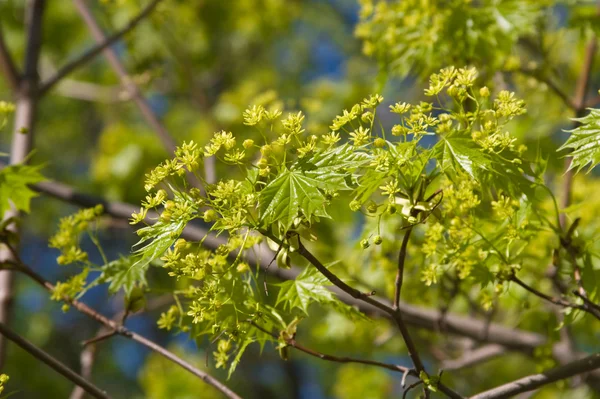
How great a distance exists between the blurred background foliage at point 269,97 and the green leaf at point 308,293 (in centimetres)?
20

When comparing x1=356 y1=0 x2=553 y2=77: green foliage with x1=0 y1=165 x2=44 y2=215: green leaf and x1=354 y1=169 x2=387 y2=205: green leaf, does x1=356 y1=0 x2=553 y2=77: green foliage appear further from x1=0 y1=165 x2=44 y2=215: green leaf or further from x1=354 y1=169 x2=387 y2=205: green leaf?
x1=0 y1=165 x2=44 y2=215: green leaf

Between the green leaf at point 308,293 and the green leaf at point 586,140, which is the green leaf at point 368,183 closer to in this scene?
the green leaf at point 308,293

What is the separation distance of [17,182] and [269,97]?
1117mm

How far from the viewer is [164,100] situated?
749 centimetres

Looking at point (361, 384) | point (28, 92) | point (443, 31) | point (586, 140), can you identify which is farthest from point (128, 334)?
point (361, 384)

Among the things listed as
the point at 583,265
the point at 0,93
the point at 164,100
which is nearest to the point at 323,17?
the point at 164,100

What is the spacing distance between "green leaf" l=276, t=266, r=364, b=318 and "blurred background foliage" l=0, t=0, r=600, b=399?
0.20 m

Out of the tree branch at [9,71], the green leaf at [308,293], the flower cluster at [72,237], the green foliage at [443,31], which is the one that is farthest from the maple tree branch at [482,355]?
the tree branch at [9,71]

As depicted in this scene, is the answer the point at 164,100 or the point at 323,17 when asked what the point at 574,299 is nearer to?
the point at 323,17

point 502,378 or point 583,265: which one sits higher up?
point 583,265

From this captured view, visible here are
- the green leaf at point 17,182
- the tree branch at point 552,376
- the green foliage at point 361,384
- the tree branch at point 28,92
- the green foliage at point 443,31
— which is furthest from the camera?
the green foliage at point 361,384

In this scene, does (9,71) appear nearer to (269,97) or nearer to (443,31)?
(269,97)

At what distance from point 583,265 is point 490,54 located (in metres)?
0.80

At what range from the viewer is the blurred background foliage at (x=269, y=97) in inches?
71.9
